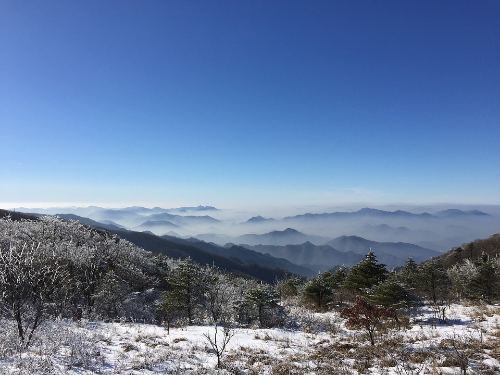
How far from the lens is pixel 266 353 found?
457 inches

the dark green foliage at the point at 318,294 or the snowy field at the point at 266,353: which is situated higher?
the snowy field at the point at 266,353

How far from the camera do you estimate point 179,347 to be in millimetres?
12195

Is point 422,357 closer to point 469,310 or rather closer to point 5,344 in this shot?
point 469,310

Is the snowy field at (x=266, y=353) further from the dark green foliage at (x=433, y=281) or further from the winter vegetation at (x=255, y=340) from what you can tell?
the dark green foliage at (x=433, y=281)

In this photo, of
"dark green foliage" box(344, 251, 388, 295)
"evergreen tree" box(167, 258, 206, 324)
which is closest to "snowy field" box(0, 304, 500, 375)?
"dark green foliage" box(344, 251, 388, 295)

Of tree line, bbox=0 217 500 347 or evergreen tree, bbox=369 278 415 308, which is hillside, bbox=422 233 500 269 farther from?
evergreen tree, bbox=369 278 415 308

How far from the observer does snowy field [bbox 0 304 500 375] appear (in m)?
8.77

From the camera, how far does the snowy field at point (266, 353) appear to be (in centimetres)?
877

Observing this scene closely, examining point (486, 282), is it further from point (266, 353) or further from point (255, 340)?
point (266, 353)

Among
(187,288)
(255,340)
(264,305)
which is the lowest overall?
(187,288)

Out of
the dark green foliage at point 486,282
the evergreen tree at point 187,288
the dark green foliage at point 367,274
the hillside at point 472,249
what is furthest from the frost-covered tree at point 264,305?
the hillside at point 472,249

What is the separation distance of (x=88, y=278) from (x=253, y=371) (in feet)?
107

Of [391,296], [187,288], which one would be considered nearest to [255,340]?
[391,296]

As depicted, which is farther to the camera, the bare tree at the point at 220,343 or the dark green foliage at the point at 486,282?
the dark green foliage at the point at 486,282
